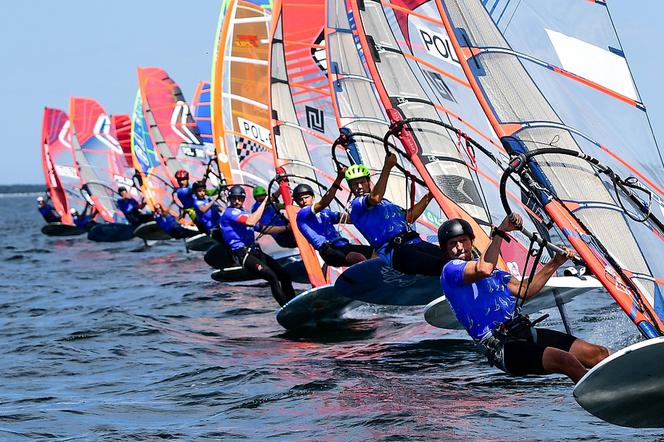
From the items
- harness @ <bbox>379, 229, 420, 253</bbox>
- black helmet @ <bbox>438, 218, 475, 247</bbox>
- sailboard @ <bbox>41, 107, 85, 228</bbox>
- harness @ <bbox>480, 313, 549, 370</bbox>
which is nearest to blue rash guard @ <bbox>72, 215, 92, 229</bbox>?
sailboard @ <bbox>41, 107, 85, 228</bbox>

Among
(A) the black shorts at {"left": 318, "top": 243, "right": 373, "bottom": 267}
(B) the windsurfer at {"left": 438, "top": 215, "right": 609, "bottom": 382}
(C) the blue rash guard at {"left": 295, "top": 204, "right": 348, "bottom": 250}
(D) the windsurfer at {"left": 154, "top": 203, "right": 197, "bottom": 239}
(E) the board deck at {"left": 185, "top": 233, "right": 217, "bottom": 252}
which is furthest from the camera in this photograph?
(D) the windsurfer at {"left": 154, "top": 203, "right": 197, "bottom": 239}

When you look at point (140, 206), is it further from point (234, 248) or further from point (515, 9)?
point (515, 9)

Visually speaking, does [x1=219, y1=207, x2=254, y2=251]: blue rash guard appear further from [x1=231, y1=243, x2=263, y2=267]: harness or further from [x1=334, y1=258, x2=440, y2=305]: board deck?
[x1=334, y1=258, x2=440, y2=305]: board deck

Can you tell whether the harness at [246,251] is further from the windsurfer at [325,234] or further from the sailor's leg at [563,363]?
the sailor's leg at [563,363]

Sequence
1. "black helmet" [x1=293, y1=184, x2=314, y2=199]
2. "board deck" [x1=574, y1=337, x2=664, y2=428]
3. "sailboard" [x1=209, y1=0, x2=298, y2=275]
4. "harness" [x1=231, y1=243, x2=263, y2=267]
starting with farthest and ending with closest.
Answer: "sailboard" [x1=209, y1=0, x2=298, y2=275], "harness" [x1=231, y1=243, x2=263, y2=267], "black helmet" [x1=293, y1=184, x2=314, y2=199], "board deck" [x1=574, y1=337, x2=664, y2=428]

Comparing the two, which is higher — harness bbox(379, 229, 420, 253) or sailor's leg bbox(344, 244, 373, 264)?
harness bbox(379, 229, 420, 253)

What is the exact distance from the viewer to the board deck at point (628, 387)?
6094mm

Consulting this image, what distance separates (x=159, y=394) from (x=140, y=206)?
23.5 metres

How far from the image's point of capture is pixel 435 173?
10672 millimetres

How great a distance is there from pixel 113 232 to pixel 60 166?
420 cm

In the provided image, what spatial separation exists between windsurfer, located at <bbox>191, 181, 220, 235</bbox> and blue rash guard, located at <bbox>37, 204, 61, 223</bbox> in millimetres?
18864

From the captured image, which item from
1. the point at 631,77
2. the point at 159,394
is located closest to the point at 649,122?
the point at 631,77

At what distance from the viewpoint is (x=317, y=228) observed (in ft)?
40.8

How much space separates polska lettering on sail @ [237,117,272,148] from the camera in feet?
60.1
